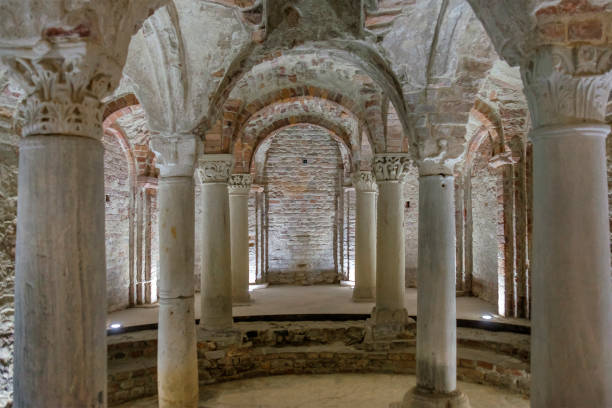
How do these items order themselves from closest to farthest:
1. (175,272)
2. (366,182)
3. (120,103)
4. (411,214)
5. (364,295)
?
(175,272) → (120,103) → (364,295) → (366,182) → (411,214)

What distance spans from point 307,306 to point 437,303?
5.70 meters

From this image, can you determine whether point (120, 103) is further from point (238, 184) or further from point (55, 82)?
point (55, 82)

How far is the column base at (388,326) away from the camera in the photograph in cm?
838

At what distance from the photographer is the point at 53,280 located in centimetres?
247

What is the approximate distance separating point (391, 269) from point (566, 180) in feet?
19.6

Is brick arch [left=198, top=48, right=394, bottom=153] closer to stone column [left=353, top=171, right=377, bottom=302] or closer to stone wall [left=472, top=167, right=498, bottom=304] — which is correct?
stone column [left=353, top=171, right=377, bottom=302]

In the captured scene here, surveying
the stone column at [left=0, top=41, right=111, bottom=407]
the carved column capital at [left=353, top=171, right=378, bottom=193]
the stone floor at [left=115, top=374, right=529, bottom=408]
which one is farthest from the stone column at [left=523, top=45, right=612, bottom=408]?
the carved column capital at [left=353, top=171, right=378, bottom=193]

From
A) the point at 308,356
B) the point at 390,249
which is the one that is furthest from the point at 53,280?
the point at 390,249

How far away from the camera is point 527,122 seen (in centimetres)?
966

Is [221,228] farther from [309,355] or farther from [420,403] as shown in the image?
[420,403]

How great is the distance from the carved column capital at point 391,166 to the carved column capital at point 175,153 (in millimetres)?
4071

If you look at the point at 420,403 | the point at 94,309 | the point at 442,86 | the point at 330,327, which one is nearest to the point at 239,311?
the point at 330,327

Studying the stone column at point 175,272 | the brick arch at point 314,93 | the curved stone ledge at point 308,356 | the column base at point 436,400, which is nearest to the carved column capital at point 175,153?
the stone column at point 175,272

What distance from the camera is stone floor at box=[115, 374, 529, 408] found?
22.0ft
